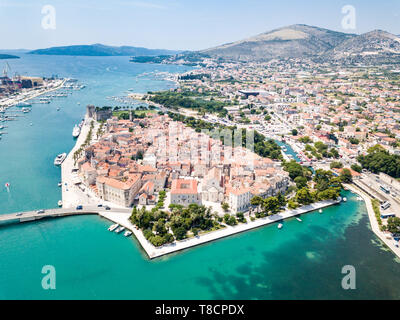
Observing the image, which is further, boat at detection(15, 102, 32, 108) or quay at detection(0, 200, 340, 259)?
boat at detection(15, 102, 32, 108)

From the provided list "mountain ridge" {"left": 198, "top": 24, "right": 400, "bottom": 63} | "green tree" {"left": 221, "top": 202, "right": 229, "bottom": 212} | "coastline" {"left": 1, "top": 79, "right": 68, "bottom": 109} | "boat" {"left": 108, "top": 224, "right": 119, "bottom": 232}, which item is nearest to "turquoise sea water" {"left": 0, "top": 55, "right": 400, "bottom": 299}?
"boat" {"left": 108, "top": 224, "right": 119, "bottom": 232}

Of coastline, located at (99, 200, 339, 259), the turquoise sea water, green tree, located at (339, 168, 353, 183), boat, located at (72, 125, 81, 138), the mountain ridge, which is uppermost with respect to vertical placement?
the mountain ridge

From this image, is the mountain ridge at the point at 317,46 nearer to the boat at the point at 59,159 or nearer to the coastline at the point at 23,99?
the coastline at the point at 23,99

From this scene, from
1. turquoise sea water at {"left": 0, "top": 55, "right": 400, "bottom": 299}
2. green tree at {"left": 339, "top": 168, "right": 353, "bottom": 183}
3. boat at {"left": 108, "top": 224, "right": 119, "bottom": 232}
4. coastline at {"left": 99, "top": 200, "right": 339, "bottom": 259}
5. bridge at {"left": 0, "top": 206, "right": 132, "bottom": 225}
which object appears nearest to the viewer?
Result: turquoise sea water at {"left": 0, "top": 55, "right": 400, "bottom": 299}

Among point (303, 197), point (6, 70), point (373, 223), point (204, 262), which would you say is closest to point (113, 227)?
point (204, 262)

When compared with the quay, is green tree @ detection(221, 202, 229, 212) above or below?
above

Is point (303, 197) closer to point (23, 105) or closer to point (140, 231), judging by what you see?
point (140, 231)

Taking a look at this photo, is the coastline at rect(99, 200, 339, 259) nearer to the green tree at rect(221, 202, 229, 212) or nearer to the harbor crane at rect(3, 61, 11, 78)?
the green tree at rect(221, 202, 229, 212)

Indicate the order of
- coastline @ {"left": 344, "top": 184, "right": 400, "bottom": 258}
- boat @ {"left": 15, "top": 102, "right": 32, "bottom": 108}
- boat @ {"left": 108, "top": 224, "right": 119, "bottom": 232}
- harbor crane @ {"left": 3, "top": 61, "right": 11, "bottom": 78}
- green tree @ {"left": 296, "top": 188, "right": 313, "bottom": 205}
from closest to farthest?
coastline @ {"left": 344, "top": 184, "right": 400, "bottom": 258}
boat @ {"left": 108, "top": 224, "right": 119, "bottom": 232}
green tree @ {"left": 296, "top": 188, "right": 313, "bottom": 205}
boat @ {"left": 15, "top": 102, "right": 32, "bottom": 108}
harbor crane @ {"left": 3, "top": 61, "right": 11, "bottom": 78}
